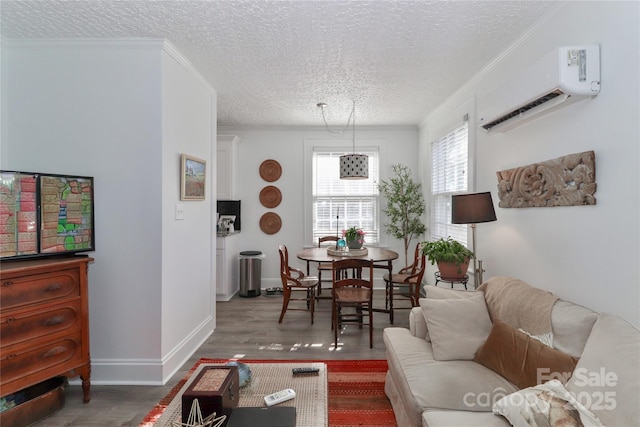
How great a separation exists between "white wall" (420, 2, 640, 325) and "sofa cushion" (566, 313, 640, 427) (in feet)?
0.96

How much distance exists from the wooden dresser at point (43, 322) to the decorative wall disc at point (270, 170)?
129 inches

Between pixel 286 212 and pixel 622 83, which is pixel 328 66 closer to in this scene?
pixel 622 83

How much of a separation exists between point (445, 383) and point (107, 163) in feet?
9.33

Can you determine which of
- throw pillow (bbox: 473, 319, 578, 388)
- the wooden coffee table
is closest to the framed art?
the wooden coffee table

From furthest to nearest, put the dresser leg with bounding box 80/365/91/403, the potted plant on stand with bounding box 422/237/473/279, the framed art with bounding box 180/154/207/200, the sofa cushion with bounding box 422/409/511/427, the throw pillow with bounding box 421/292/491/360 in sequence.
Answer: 1. the potted plant on stand with bounding box 422/237/473/279
2. the framed art with bounding box 180/154/207/200
3. the dresser leg with bounding box 80/365/91/403
4. the throw pillow with bounding box 421/292/491/360
5. the sofa cushion with bounding box 422/409/511/427

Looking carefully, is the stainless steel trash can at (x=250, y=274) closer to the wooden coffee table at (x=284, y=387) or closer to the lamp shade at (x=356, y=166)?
the lamp shade at (x=356, y=166)

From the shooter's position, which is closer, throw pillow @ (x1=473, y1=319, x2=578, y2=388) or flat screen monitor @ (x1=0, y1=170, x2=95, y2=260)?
throw pillow @ (x1=473, y1=319, x2=578, y2=388)

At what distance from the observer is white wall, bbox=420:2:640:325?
5.17 ft

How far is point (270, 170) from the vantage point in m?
5.30

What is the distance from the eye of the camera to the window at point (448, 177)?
143 inches

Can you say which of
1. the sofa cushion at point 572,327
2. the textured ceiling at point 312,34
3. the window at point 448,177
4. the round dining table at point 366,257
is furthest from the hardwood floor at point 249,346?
the textured ceiling at point 312,34

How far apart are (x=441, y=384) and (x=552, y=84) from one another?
72.4 inches

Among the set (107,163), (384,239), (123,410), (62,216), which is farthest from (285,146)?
(123,410)

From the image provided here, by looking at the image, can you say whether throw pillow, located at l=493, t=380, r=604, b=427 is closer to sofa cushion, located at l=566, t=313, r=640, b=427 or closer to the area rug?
sofa cushion, located at l=566, t=313, r=640, b=427
